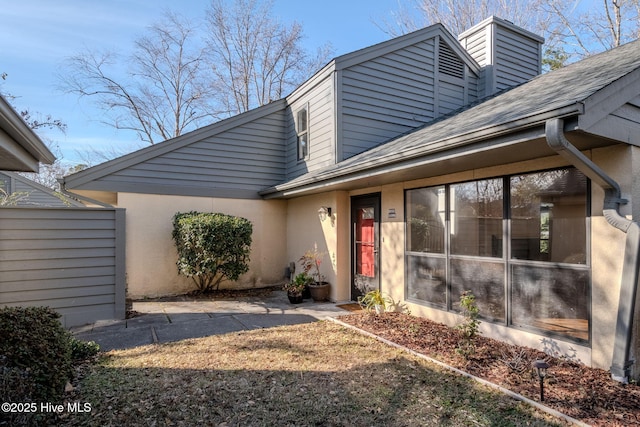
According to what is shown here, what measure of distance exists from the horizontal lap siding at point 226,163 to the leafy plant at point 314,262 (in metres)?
2.38

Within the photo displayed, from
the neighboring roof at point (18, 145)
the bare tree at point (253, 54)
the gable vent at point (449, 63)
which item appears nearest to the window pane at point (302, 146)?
the gable vent at point (449, 63)

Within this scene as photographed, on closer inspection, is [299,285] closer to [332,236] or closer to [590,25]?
[332,236]

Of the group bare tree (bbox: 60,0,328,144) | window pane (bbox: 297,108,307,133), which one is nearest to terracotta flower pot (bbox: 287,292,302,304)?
window pane (bbox: 297,108,307,133)

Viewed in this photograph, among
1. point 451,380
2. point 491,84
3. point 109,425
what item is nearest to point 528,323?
point 451,380

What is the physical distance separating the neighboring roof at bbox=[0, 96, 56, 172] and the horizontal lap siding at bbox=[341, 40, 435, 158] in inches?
206

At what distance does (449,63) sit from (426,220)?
17.8 ft

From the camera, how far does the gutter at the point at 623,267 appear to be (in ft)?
9.96

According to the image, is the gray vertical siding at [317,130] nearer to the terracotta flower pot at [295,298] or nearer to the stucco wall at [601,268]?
the terracotta flower pot at [295,298]

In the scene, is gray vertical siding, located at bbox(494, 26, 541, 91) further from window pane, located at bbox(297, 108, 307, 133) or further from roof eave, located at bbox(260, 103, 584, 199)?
roof eave, located at bbox(260, 103, 584, 199)

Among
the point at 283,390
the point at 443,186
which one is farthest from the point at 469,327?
the point at 283,390

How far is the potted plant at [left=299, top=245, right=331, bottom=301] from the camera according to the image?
711 cm

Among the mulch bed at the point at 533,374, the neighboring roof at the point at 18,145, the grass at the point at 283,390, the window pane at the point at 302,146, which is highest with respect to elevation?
the window pane at the point at 302,146

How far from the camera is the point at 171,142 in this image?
7.95 m

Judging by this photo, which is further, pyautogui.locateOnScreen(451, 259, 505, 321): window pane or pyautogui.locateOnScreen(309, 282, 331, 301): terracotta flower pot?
pyautogui.locateOnScreen(309, 282, 331, 301): terracotta flower pot
